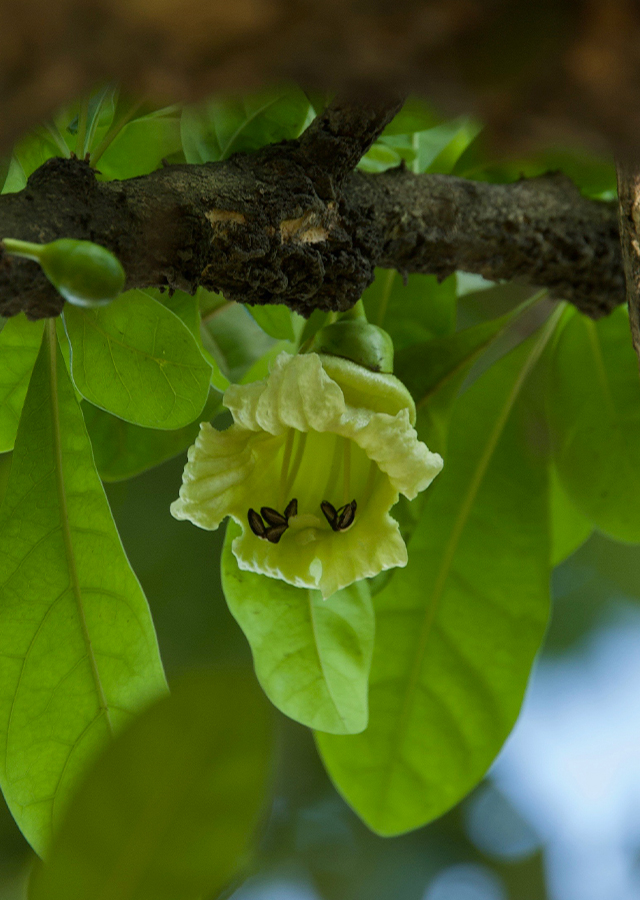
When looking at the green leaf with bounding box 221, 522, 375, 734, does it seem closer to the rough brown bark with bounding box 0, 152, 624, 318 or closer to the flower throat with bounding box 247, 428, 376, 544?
the flower throat with bounding box 247, 428, 376, 544

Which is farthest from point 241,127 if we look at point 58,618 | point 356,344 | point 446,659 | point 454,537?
point 446,659

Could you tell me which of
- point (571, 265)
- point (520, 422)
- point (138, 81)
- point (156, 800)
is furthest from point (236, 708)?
point (520, 422)

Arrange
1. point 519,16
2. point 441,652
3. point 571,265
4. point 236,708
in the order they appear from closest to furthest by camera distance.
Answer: point 519,16 → point 236,708 → point 571,265 → point 441,652

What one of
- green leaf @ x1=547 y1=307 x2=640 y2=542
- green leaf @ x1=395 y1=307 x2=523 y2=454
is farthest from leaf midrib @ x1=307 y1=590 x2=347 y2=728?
green leaf @ x1=547 y1=307 x2=640 y2=542

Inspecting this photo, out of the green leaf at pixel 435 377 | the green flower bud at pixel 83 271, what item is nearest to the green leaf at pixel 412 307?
the green leaf at pixel 435 377

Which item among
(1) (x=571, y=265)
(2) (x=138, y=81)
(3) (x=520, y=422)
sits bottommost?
(3) (x=520, y=422)

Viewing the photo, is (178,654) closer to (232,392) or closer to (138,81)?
(232,392)
